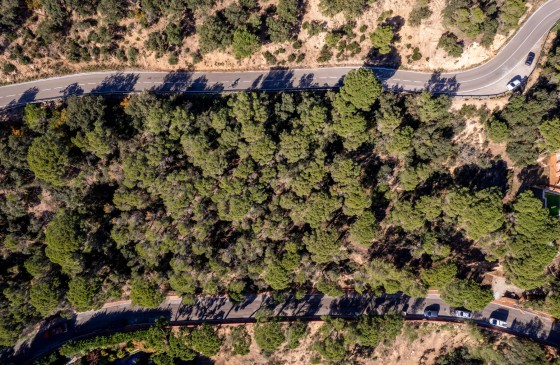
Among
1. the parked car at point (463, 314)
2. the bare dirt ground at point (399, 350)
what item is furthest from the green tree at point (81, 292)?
the parked car at point (463, 314)

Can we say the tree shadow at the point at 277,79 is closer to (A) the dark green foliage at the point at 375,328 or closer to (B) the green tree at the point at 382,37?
(B) the green tree at the point at 382,37

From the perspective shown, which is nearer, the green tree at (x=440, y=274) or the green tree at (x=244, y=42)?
the green tree at (x=244, y=42)

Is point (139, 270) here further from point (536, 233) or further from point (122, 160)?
point (536, 233)

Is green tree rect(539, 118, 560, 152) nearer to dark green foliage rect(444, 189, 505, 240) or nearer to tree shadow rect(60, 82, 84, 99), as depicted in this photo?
dark green foliage rect(444, 189, 505, 240)

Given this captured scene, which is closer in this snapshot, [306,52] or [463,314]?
[306,52]

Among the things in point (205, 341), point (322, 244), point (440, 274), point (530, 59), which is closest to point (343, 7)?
point (530, 59)

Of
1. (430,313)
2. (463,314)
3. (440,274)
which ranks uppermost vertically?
(440,274)

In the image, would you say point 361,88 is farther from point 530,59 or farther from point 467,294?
Result: point 467,294
